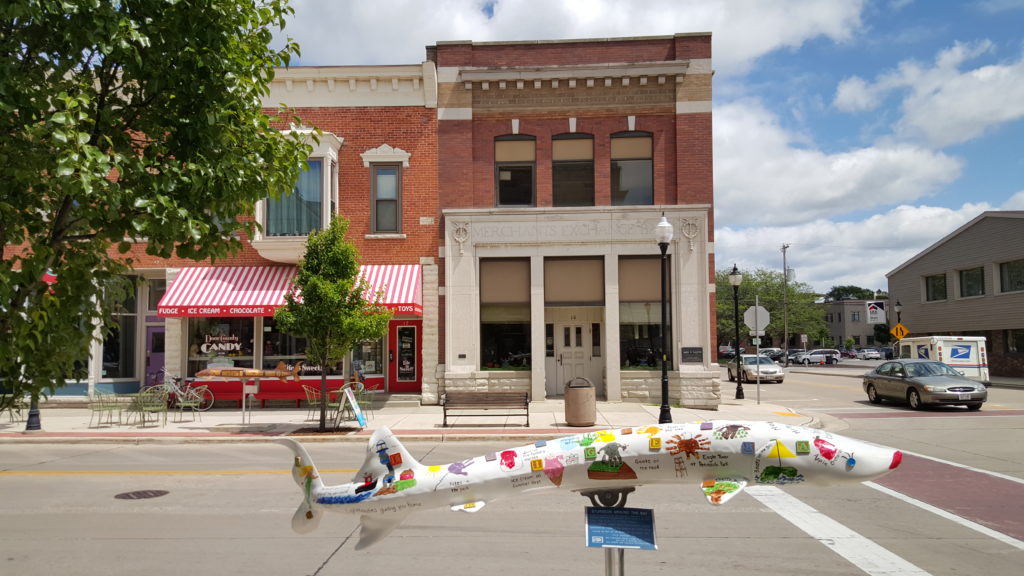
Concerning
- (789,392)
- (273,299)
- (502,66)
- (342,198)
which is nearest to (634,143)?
(502,66)

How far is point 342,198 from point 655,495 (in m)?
15.1

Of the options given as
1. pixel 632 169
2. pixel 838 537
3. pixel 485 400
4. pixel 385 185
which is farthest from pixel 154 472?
pixel 632 169

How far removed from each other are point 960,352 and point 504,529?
95.0 feet

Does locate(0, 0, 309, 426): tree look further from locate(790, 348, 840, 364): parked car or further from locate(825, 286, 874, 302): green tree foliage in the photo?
locate(825, 286, 874, 302): green tree foliage

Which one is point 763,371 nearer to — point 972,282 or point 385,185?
point 972,282

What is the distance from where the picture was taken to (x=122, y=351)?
2189 centimetres

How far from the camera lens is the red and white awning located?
19.6 m

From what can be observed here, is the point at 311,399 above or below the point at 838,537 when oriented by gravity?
above

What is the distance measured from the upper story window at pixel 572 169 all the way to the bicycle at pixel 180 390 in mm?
11869

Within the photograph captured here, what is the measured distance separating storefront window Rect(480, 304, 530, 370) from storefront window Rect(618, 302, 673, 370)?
2.95 metres

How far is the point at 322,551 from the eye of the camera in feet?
22.3

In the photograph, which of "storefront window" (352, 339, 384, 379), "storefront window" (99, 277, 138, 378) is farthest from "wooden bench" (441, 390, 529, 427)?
"storefront window" (99, 277, 138, 378)

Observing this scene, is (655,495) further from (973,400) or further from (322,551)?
(973,400)

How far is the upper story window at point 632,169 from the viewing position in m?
21.3
